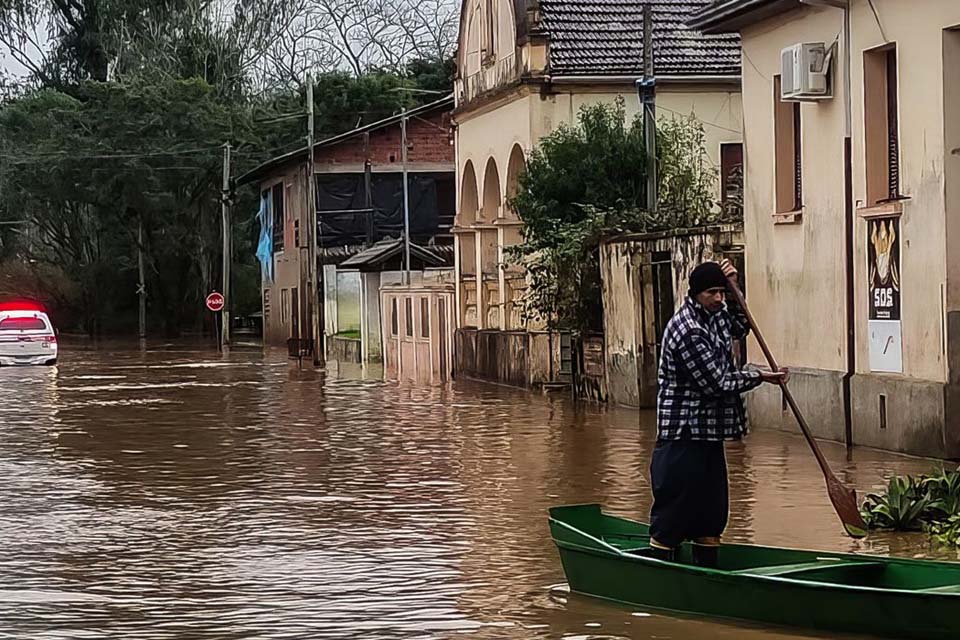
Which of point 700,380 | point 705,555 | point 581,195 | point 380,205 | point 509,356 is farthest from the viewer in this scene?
point 380,205

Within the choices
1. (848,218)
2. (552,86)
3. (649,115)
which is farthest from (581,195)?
(848,218)

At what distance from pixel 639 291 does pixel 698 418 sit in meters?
16.4

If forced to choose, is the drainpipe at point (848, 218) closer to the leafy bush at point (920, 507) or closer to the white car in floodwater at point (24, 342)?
the leafy bush at point (920, 507)

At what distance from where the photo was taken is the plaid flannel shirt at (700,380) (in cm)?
956

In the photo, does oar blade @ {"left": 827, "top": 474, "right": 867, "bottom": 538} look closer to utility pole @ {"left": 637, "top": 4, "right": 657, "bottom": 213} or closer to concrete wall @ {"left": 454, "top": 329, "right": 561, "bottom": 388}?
utility pole @ {"left": 637, "top": 4, "right": 657, "bottom": 213}

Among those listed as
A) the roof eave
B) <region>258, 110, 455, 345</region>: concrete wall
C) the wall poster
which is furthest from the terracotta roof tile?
<region>258, 110, 455, 345</region>: concrete wall

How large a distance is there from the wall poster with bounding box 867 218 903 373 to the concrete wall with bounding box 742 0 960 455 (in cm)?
13

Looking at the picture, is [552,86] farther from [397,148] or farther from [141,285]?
[141,285]

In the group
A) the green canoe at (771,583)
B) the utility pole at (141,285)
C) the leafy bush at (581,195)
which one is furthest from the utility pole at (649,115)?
the utility pole at (141,285)

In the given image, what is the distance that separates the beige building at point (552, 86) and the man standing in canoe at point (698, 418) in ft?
71.7

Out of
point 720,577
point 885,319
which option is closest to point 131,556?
point 720,577

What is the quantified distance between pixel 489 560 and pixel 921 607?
4259mm

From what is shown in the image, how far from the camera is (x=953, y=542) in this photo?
11.9 m

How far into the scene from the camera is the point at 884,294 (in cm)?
1909
